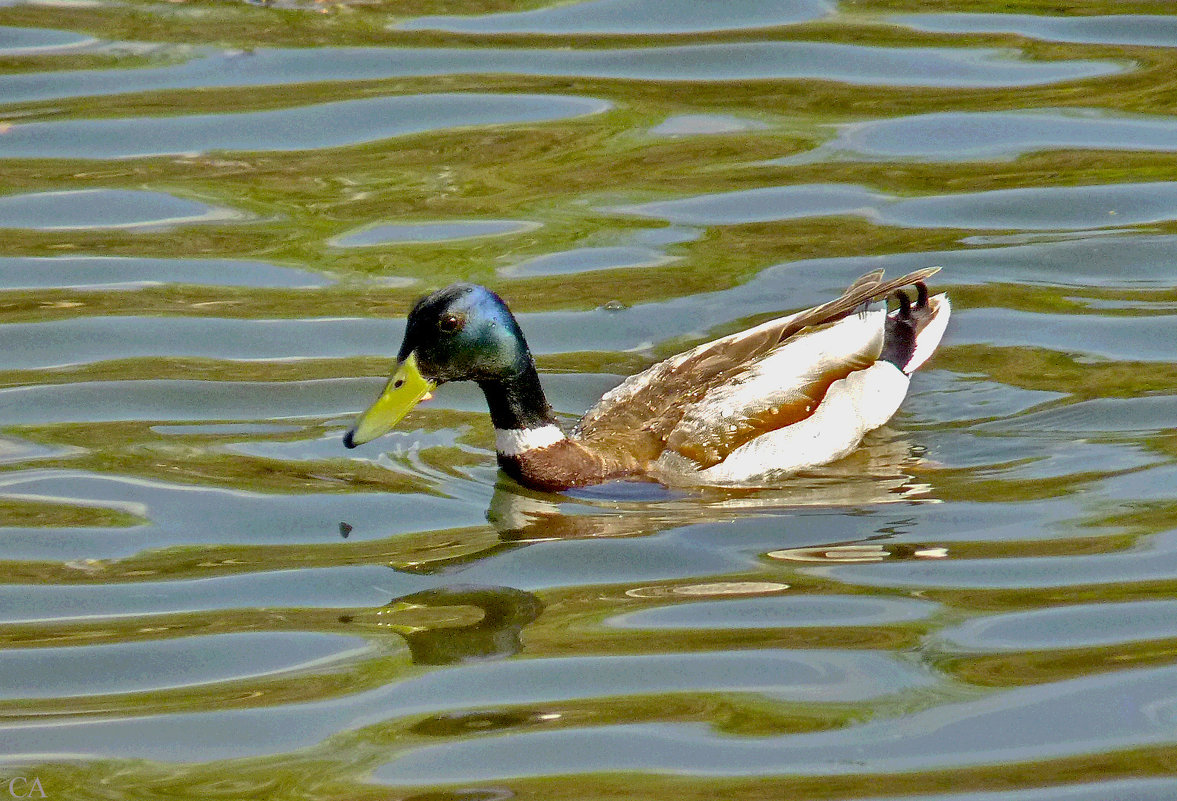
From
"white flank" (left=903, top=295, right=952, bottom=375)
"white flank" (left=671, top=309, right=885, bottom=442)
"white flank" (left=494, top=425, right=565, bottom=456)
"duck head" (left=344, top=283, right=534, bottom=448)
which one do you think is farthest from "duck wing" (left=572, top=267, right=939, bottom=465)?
"duck head" (left=344, top=283, right=534, bottom=448)

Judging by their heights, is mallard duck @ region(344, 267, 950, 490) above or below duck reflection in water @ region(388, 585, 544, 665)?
above

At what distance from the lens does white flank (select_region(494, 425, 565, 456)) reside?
7789mm

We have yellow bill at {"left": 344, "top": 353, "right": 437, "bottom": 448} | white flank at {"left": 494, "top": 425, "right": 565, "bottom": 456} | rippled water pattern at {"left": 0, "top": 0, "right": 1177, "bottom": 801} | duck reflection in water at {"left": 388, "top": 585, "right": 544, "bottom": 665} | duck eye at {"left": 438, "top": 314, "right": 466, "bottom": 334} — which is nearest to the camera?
rippled water pattern at {"left": 0, "top": 0, "right": 1177, "bottom": 801}

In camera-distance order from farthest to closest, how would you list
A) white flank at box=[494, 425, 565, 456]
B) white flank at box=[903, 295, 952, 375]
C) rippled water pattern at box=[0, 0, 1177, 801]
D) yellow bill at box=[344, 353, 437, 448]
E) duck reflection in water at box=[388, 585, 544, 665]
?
1. white flank at box=[903, 295, 952, 375]
2. white flank at box=[494, 425, 565, 456]
3. yellow bill at box=[344, 353, 437, 448]
4. duck reflection in water at box=[388, 585, 544, 665]
5. rippled water pattern at box=[0, 0, 1177, 801]

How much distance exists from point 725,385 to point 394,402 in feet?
4.88

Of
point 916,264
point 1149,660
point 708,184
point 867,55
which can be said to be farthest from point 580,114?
point 1149,660

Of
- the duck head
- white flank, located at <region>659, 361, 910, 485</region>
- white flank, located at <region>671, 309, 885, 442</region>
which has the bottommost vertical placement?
white flank, located at <region>659, 361, 910, 485</region>

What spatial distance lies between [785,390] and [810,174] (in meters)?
3.02

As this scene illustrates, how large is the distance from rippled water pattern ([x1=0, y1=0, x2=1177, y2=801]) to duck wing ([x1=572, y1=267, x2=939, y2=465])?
0.29 metres

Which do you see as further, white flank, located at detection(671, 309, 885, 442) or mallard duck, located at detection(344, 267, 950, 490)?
white flank, located at detection(671, 309, 885, 442)

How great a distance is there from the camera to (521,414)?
25.7 feet

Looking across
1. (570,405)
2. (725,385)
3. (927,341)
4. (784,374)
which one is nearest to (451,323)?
(725,385)

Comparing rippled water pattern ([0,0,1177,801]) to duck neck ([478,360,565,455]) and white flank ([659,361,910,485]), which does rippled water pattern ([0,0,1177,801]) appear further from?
duck neck ([478,360,565,455])

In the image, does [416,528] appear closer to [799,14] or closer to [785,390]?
[785,390]
